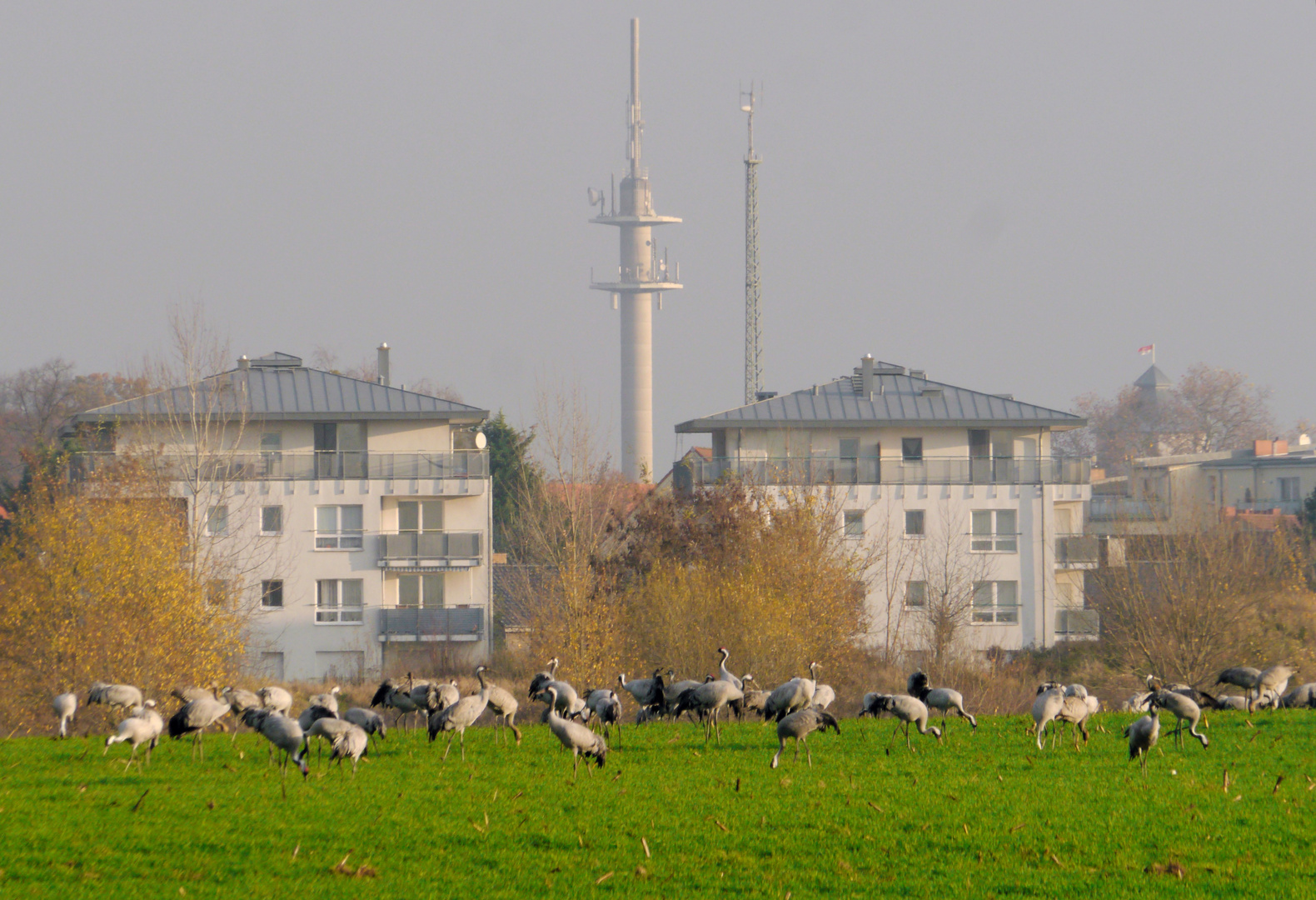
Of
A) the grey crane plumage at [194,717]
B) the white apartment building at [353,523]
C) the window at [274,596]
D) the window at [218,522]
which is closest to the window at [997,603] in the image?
the white apartment building at [353,523]

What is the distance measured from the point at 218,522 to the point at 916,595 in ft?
80.2

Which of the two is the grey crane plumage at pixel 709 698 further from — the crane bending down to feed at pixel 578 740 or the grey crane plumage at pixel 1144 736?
the grey crane plumage at pixel 1144 736

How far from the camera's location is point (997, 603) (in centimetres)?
5278

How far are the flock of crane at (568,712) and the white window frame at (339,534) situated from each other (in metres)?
29.2

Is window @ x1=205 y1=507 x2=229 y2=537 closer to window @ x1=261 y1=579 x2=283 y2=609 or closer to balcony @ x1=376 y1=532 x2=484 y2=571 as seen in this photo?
window @ x1=261 y1=579 x2=283 y2=609

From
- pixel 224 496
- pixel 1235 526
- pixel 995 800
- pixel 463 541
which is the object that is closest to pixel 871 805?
pixel 995 800

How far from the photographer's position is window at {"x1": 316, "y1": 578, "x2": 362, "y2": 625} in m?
49.2

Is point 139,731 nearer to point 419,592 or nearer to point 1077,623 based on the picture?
point 419,592

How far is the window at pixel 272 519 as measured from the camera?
4924 cm

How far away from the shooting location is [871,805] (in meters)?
13.0

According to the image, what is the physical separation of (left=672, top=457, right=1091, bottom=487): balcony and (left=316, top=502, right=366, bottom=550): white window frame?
11.9 m

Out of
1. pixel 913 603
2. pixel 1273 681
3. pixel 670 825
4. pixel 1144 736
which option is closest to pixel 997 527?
pixel 913 603

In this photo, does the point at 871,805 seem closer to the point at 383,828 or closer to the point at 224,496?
the point at 383,828

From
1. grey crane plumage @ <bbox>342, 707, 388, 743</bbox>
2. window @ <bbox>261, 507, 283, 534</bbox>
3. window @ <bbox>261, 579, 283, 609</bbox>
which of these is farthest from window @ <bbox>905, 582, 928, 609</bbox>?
grey crane plumage @ <bbox>342, 707, 388, 743</bbox>
